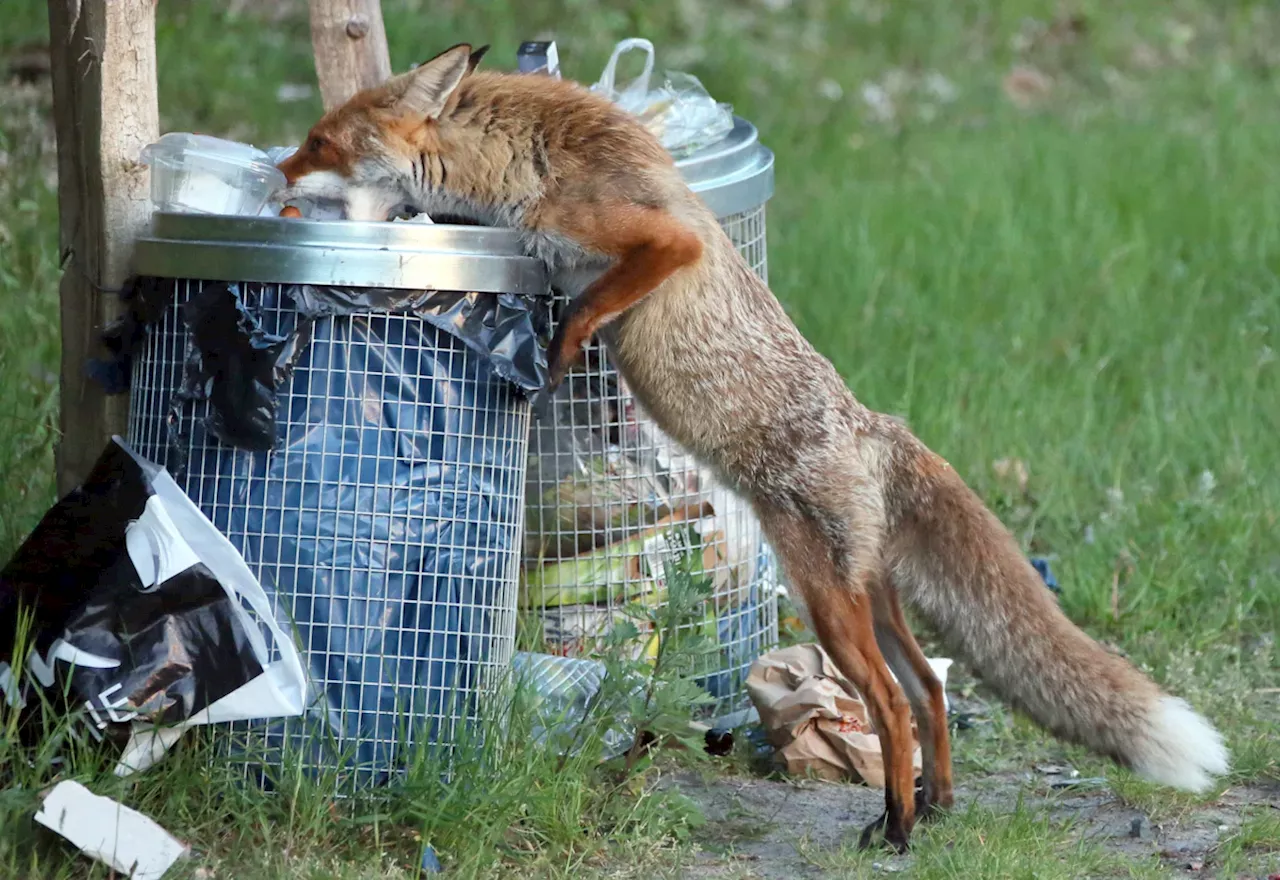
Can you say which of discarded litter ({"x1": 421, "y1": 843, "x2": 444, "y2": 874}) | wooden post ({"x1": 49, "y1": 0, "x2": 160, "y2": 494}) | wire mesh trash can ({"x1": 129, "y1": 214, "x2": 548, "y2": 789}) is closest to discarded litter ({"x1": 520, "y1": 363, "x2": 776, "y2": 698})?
wire mesh trash can ({"x1": 129, "y1": 214, "x2": 548, "y2": 789})

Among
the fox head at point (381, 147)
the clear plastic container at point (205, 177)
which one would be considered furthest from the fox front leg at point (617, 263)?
the clear plastic container at point (205, 177)

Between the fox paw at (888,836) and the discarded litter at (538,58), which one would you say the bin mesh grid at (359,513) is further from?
the discarded litter at (538,58)

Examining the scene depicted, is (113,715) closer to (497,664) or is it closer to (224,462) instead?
(224,462)

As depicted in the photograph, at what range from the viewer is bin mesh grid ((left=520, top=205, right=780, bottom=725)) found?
167 inches

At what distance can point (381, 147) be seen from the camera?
3641 millimetres

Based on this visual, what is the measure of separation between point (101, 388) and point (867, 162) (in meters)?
6.61

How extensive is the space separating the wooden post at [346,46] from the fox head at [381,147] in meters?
0.68

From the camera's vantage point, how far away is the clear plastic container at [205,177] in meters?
3.45

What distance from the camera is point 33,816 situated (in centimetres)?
297

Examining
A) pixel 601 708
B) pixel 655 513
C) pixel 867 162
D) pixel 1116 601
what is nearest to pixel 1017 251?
pixel 867 162

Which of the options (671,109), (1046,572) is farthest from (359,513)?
(1046,572)

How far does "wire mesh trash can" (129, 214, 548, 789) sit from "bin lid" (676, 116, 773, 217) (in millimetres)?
918

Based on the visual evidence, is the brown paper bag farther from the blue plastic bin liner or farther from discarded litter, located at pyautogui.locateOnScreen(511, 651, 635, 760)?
discarded litter, located at pyautogui.locateOnScreen(511, 651, 635, 760)

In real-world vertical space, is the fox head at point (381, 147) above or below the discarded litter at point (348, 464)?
above
